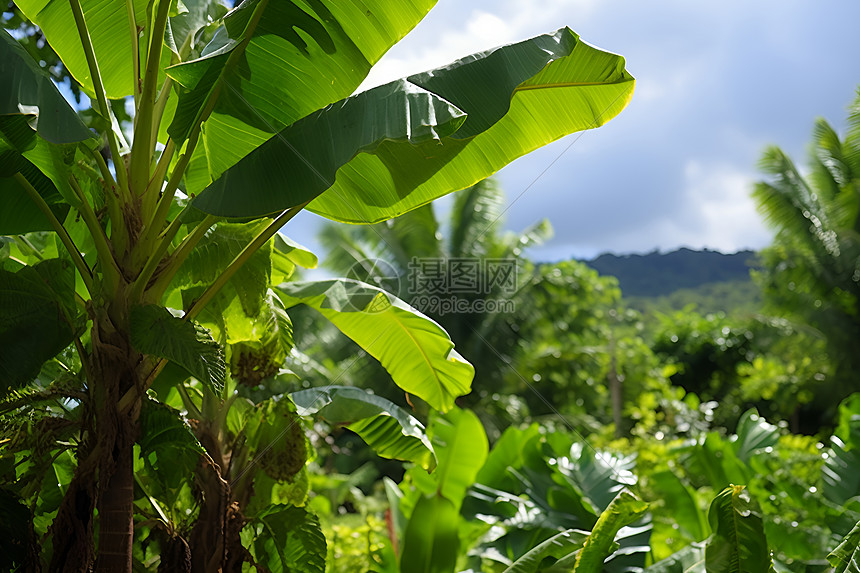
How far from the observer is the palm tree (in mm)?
11305

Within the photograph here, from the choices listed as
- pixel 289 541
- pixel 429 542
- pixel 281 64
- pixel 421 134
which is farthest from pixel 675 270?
pixel 421 134

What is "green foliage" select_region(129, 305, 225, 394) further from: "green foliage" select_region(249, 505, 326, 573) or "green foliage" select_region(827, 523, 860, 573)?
"green foliage" select_region(827, 523, 860, 573)

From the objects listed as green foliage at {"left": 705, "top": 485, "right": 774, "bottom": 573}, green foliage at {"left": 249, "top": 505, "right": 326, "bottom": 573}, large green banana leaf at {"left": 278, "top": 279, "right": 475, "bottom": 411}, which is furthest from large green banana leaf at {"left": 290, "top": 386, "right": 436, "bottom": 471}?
green foliage at {"left": 705, "top": 485, "right": 774, "bottom": 573}

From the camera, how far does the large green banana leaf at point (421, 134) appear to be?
1.66m

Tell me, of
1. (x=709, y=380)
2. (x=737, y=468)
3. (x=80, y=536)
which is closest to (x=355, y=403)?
(x=80, y=536)

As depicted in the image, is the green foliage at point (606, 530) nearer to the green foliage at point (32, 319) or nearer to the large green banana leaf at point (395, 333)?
the large green banana leaf at point (395, 333)

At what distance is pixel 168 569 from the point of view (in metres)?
2.11

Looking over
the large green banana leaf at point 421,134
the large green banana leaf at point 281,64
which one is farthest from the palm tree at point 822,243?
the large green banana leaf at point 281,64

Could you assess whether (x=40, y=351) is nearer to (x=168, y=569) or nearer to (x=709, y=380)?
(x=168, y=569)

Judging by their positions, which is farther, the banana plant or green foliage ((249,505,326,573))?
green foliage ((249,505,326,573))

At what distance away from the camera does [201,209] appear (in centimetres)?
165

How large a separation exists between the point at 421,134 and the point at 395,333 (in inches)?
47.5

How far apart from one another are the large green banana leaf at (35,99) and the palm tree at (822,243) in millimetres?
12478

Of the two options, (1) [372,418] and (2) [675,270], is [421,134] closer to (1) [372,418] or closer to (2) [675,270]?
(1) [372,418]
